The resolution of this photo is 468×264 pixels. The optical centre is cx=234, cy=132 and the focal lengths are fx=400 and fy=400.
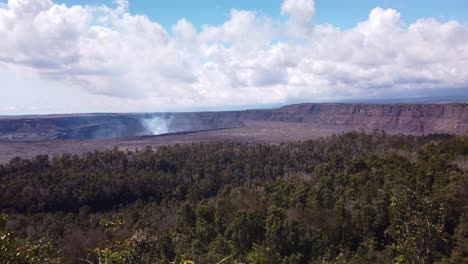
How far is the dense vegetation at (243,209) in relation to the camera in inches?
519

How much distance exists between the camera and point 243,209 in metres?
35.8

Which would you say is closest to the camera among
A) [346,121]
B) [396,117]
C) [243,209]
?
[243,209]

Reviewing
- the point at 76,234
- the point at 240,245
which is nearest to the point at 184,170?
the point at 76,234

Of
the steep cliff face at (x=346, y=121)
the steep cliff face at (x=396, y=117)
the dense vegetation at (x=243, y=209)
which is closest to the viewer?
the dense vegetation at (x=243, y=209)

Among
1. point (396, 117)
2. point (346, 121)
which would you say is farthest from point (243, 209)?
point (346, 121)

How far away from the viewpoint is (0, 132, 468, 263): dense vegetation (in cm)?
1319

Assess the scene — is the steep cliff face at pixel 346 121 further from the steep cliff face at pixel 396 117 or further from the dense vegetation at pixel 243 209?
the dense vegetation at pixel 243 209

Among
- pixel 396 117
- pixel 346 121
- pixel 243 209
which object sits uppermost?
pixel 396 117

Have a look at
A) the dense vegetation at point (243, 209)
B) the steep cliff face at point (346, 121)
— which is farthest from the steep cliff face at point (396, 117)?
the dense vegetation at point (243, 209)

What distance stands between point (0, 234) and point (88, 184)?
5496cm

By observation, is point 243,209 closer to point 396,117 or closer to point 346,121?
point 396,117

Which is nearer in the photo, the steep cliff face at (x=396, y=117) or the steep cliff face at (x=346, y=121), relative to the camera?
the steep cliff face at (x=396, y=117)

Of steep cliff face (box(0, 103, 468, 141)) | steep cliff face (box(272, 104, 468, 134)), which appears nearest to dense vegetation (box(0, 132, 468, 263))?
steep cliff face (box(272, 104, 468, 134))

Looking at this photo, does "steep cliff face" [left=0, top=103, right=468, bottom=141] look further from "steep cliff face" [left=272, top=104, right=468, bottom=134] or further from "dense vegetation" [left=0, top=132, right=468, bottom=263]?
"dense vegetation" [left=0, top=132, right=468, bottom=263]
